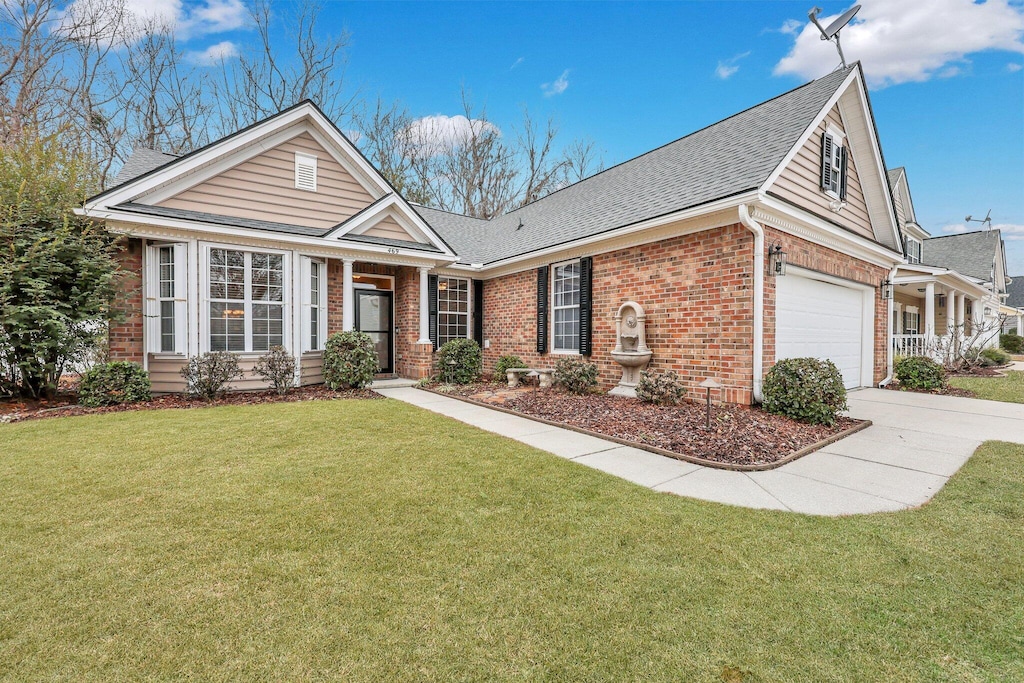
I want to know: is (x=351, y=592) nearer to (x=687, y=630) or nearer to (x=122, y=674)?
(x=122, y=674)

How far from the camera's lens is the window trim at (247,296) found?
8.09 metres

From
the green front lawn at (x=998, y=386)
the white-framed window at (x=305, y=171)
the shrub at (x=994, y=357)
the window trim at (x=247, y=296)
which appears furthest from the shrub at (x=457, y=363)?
the shrub at (x=994, y=357)

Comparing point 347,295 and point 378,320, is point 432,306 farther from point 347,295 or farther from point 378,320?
point 347,295

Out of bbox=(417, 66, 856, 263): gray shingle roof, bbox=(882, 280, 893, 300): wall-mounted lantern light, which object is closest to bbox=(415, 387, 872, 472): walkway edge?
bbox=(417, 66, 856, 263): gray shingle roof

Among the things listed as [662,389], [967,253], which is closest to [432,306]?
[662,389]

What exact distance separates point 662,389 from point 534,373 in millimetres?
3471

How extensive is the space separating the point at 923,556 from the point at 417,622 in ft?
9.75

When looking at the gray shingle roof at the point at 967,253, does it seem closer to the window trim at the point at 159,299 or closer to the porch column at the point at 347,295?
the porch column at the point at 347,295

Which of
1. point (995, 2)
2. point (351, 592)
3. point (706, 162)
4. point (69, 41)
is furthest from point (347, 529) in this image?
point (69, 41)

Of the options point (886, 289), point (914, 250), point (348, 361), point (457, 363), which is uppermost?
point (914, 250)

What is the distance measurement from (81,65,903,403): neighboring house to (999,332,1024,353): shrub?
21.3 meters

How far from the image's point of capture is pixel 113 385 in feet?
23.1

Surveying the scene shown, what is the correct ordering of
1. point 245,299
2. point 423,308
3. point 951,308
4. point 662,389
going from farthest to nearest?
1. point 951,308
2. point 423,308
3. point 245,299
4. point 662,389

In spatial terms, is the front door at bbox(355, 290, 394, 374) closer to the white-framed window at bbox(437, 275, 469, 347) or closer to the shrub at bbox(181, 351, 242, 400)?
the white-framed window at bbox(437, 275, 469, 347)
